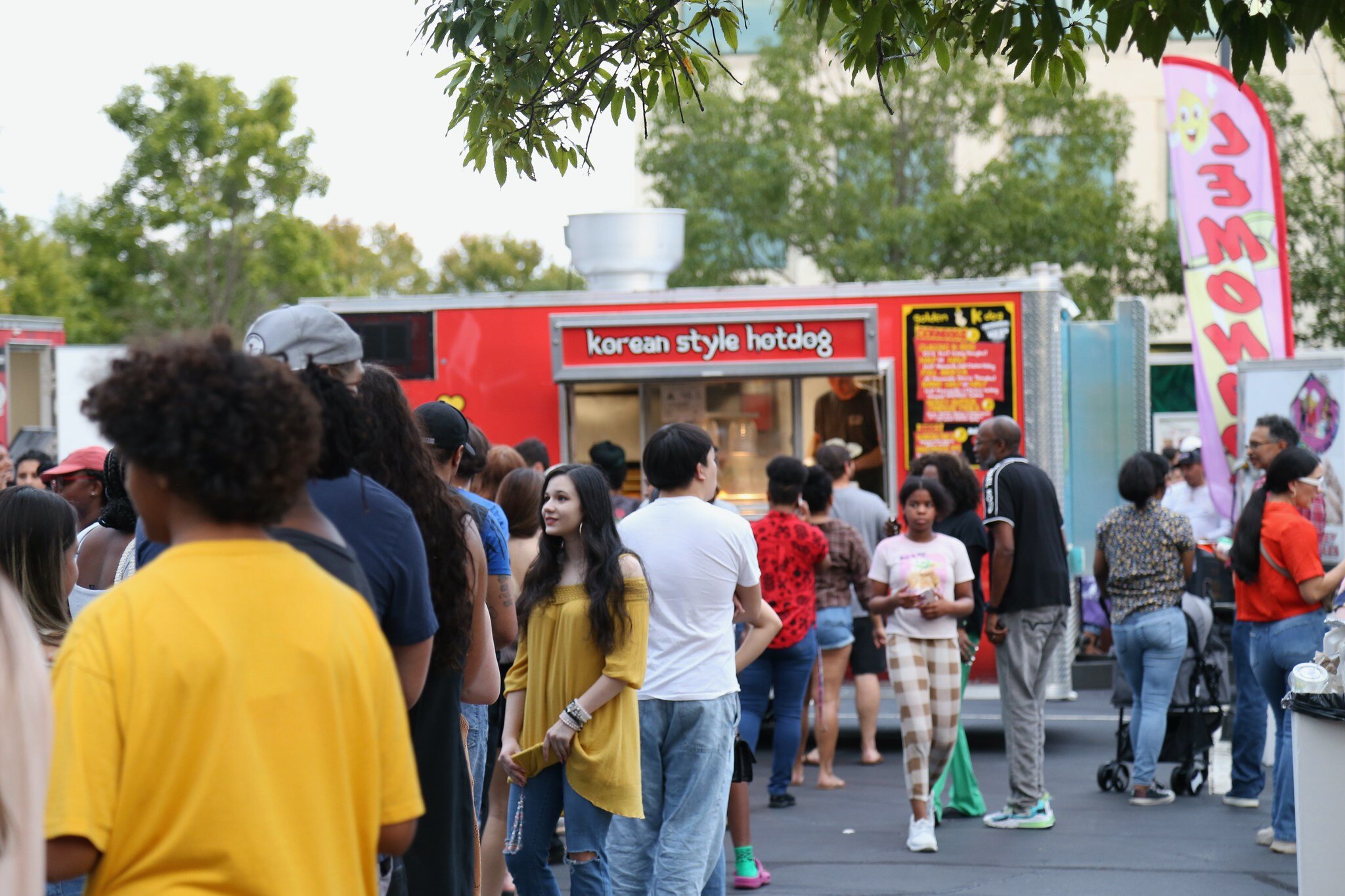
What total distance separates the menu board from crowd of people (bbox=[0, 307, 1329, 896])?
615 mm

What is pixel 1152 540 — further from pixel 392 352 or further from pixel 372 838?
pixel 372 838

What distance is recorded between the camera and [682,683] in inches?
198

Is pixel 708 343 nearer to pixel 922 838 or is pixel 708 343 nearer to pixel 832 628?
pixel 832 628

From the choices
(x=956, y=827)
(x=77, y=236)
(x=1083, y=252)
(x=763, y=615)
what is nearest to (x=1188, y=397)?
(x=1083, y=252)

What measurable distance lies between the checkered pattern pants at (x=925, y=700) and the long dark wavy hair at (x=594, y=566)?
284 cm

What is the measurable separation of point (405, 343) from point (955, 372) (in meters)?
4.00

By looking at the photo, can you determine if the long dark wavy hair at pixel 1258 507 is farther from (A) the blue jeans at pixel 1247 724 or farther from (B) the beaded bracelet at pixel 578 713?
(B) the beaded bracelet at pixel 578 713

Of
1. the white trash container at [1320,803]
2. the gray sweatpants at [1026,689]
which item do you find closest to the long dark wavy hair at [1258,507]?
the gray sweatpants at [1026,689]

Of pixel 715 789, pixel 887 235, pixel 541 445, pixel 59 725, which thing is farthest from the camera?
pixel 887 235

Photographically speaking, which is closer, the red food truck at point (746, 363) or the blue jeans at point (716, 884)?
the blue jeans at point (716, 884)

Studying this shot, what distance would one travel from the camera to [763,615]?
5625 mm

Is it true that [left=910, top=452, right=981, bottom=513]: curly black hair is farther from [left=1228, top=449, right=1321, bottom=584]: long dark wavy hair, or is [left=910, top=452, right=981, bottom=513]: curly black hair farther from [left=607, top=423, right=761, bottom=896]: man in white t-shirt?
[left=607, top=423, right=761, bottom=896]: man in white t-shirt

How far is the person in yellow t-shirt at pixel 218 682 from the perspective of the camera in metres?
2.04

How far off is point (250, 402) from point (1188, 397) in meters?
20.4
